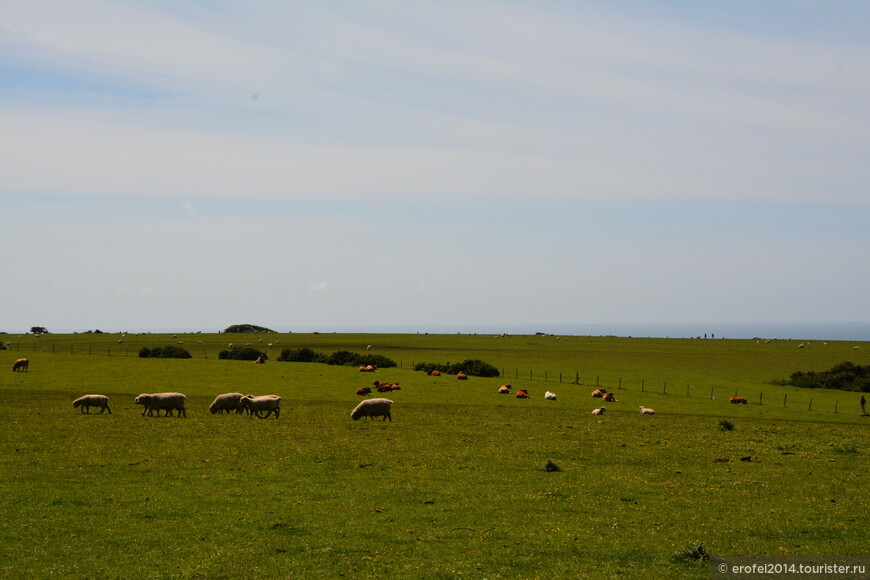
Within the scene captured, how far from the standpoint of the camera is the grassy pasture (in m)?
15.5

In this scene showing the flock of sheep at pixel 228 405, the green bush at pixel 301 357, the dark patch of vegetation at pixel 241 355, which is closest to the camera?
the flock of sheep at pixel 228 405

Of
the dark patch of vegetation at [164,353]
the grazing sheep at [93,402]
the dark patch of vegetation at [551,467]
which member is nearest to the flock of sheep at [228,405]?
the grazing sheep at [93,402]

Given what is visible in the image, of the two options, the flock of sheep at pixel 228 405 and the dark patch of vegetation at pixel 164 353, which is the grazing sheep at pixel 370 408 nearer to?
the flock of sheep at pixel 228 405

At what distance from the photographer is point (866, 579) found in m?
14.4

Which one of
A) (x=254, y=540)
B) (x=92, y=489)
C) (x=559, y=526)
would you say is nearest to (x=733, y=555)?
(x=559, y=526)


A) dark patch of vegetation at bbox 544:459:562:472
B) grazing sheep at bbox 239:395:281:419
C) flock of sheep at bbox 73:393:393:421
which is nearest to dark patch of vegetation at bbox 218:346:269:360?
flock of sheep at bbox 73:393:393:421

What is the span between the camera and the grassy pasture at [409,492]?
15516 millimetres

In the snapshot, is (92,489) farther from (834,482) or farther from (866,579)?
(834,482)

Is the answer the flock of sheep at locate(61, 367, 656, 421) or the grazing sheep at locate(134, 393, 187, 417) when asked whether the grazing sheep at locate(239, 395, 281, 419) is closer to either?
the flock of sheep at locate(61, 367, 656, 421)

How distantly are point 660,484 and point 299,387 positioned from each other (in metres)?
38.6

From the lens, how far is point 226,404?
3972 centimetres

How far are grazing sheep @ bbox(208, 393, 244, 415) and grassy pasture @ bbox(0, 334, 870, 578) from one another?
1.06 metres

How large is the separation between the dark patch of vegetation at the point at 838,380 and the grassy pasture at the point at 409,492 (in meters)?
37.3

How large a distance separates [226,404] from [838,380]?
238ft
